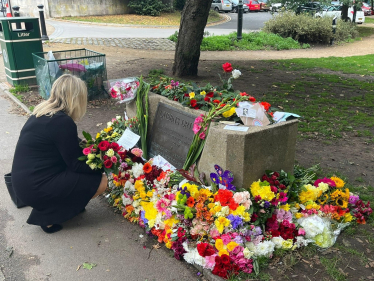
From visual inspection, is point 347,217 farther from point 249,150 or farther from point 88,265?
point 88,265

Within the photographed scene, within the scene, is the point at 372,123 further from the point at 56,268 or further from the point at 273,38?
the point at 273,38

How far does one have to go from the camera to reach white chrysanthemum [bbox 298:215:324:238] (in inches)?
122

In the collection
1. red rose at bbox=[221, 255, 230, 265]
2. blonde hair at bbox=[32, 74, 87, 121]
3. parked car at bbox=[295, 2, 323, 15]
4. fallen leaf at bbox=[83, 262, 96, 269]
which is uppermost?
parked car at bbox=[295, 2, 323, 15]

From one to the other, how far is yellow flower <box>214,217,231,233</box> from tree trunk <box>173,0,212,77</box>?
610cm

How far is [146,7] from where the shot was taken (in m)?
26.3

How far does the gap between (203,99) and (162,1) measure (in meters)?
27.0

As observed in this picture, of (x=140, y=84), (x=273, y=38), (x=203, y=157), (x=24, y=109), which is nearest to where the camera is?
(x=203, y=157)

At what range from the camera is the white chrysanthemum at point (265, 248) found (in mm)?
2922

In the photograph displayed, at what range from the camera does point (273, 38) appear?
1625cm

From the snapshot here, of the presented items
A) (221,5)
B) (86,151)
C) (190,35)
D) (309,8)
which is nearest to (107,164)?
(86,151)

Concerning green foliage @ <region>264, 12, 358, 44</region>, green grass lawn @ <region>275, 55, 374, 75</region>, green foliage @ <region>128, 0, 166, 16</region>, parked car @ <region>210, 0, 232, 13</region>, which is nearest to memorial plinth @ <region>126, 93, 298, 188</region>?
green grass lawn @ <region>275, 55, 374, 75</region>

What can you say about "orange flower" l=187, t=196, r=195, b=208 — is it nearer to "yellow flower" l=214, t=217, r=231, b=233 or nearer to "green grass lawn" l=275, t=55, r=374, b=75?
"yellow flower" l=214, t=217, r=231, b=233

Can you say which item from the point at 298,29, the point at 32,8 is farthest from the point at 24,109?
the point at 32,8

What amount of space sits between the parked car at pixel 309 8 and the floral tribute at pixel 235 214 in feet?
59.7
